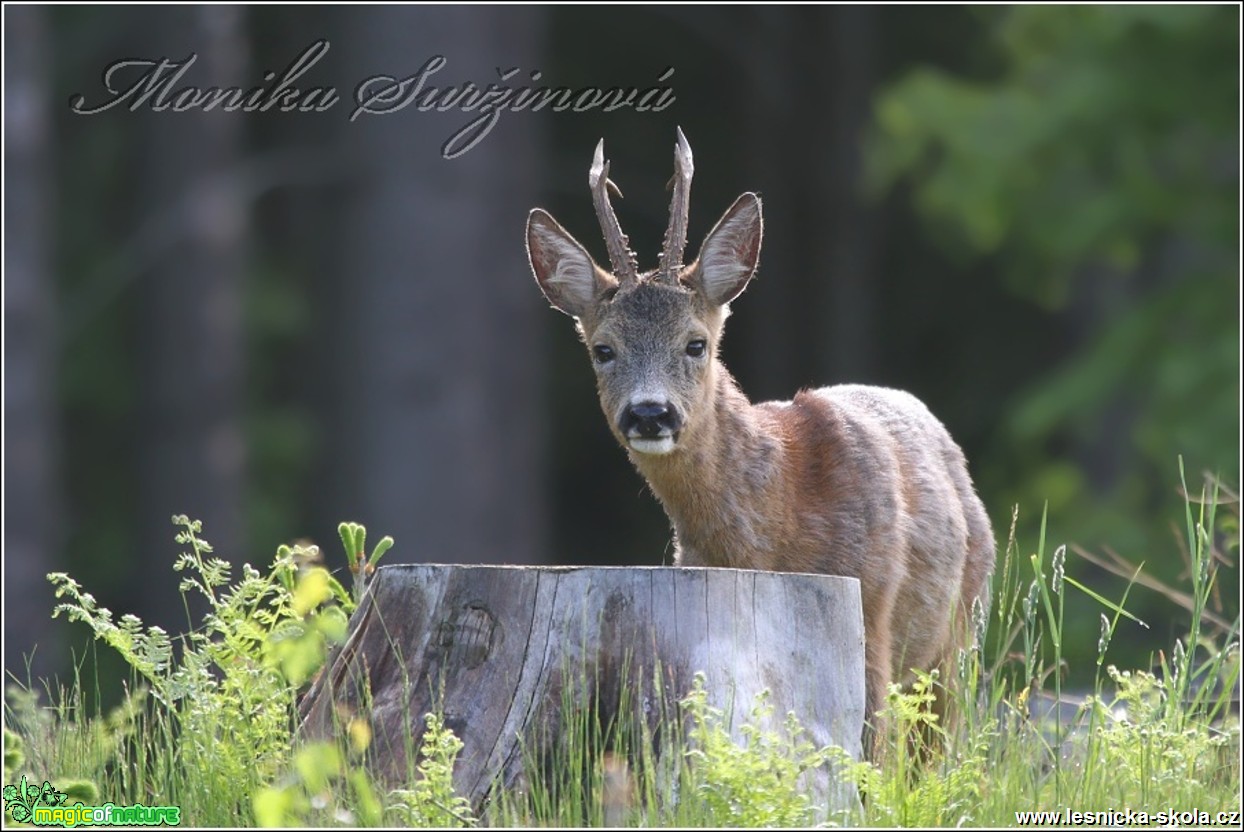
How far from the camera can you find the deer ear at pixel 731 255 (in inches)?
291

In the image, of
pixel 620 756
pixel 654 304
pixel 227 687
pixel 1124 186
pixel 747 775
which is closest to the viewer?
pixel 747 775

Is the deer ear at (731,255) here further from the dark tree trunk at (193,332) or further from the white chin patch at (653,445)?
the dark tree trunk at (193,332)

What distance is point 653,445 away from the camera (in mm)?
6852

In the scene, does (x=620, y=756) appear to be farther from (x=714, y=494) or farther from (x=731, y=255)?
(x=731, y=255)

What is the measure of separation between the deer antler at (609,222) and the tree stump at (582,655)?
5.36 ft

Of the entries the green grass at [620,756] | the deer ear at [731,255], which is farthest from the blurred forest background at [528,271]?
the green grass at [620,756]

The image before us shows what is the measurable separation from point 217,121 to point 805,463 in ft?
48.4

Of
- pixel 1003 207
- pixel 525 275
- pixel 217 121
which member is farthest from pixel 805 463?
pixel 217 121

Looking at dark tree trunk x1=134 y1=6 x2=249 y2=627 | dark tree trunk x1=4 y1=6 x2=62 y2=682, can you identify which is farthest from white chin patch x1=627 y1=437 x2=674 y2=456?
dark tree trunk x1=134 y1=6 x2=249 y2=627

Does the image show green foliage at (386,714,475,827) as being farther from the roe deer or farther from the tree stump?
the roe deer

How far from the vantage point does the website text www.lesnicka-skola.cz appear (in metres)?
5.56

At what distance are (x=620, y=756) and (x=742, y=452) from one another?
1864 millimetres

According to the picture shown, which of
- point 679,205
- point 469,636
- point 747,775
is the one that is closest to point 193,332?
point 679,205

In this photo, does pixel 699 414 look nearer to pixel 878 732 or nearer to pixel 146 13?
pixel 878 732
